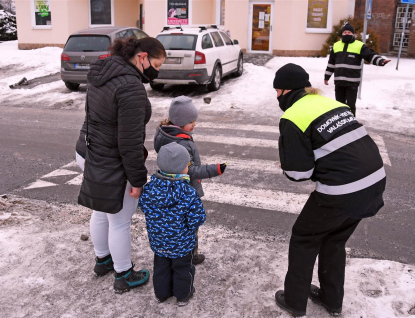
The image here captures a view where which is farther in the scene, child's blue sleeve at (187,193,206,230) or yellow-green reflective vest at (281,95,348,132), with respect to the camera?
child's blue sleeve at (187,193,206,230)

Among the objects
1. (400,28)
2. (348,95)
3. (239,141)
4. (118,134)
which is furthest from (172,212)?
(400,28)

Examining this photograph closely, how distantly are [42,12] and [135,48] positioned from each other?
69.6 ft

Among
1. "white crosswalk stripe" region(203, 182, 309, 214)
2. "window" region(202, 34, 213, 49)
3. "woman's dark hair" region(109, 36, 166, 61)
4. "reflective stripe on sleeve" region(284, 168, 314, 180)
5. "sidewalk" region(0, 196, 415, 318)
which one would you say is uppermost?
"woman's dark hair" region(109, 36, 166, 61)

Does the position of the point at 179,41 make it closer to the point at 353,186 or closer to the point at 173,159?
the point at 173,159

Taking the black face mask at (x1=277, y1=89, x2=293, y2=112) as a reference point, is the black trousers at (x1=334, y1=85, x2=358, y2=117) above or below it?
below

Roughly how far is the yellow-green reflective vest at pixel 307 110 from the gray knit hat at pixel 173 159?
29.5 inches

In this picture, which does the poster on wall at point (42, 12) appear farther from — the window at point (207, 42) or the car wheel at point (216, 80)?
the car wheel at point (216, 80)

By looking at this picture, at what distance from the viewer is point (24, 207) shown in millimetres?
5594

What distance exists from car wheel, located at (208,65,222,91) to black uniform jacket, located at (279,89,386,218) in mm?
10540

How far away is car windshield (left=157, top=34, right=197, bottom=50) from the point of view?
1294cm

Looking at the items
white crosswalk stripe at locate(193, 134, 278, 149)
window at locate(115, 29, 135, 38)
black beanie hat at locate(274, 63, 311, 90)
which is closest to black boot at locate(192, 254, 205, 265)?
black beanie hat at locate(274, 63, 311, 90)

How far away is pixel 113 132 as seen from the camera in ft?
10.9

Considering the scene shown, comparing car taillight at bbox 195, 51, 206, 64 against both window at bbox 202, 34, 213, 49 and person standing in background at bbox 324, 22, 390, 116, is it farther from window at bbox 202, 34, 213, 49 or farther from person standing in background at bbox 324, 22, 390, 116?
person standing in background at bbox 324, 22, 390, 116

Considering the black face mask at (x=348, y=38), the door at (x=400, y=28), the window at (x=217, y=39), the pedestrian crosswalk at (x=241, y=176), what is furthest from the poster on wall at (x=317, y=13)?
the pedestrian crosswalk at (x=241, y=176)
